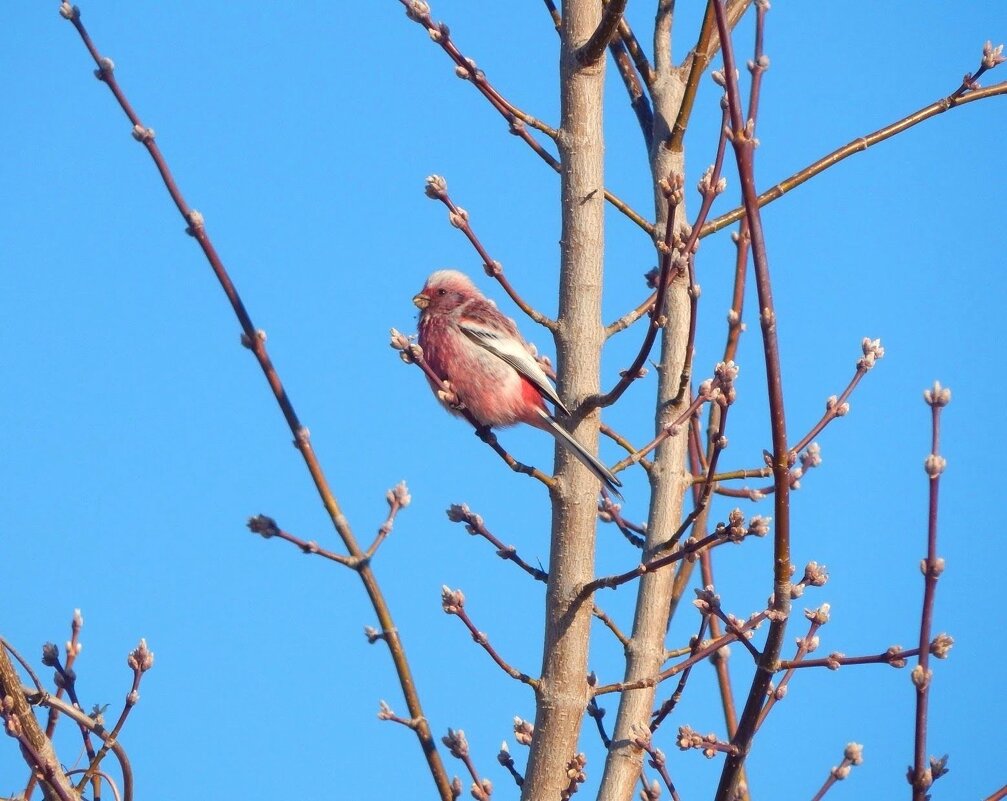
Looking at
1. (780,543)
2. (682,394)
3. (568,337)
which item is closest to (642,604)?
(682,394)

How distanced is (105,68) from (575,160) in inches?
51.2

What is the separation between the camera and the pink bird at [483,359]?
5086 mm

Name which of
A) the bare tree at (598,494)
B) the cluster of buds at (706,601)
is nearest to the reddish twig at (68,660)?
the bare tree at (598,494)

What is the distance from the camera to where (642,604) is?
412cm

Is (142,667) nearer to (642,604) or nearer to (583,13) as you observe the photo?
(642,604)

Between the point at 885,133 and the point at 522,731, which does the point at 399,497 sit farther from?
the point at 885,133

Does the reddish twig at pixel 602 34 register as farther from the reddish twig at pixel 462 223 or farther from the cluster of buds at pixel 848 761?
the cluster of buds at pixel 848 761

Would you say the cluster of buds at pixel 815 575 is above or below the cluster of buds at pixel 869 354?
below

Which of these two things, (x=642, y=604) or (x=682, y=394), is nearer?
(x=682, y=394)

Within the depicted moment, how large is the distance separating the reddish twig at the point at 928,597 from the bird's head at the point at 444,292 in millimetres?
3213

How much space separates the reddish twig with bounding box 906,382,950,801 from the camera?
2.53 metres

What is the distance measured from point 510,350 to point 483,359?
126mm

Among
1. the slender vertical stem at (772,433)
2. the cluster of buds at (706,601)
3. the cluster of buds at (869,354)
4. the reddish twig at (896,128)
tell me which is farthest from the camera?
the reddish twig at (896,128)

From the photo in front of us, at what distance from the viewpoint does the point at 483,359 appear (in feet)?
17.3
